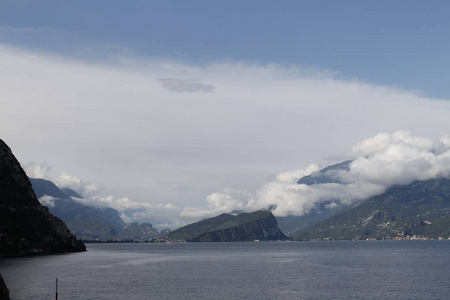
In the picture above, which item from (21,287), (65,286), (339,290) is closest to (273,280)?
(339,290)

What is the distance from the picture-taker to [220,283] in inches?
6654

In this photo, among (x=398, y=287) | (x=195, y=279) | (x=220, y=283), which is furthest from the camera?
(x=195, y=279)

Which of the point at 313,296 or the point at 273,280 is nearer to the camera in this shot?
the point at 313,296

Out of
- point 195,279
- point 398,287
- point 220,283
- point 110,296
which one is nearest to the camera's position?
point 110,296

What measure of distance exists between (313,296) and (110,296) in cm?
5709

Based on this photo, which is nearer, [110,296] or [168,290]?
[110,296]

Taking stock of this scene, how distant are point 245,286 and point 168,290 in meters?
26.4

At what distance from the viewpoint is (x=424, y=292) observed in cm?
14700

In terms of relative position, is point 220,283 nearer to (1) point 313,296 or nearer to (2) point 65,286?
(1) point 313,296

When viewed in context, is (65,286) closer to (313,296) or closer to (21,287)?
(21,287)

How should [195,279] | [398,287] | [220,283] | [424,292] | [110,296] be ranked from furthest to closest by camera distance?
[195,279]
[220,283]
[398,287]
[424,292]
[110,296]

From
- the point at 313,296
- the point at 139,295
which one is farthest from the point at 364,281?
the point at 139,295

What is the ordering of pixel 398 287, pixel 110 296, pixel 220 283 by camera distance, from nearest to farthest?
pixel 110 296 < pixel 398 287 < pixel 220 283

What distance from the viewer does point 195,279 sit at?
183500 mm
